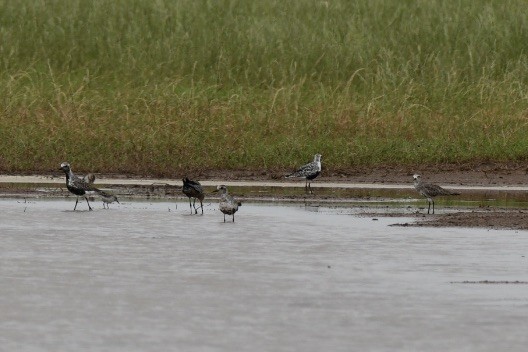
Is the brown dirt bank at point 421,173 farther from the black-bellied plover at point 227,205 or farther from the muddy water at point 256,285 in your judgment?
the black-bellied plover at point 227,205

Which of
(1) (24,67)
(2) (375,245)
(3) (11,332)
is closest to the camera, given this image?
(3) (11,332)

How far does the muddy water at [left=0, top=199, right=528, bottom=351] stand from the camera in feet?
30.3

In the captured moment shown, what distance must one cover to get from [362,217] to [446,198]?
3972mm

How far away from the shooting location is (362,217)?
687 inches

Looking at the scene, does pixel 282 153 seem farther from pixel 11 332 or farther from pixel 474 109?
pixel 11 332

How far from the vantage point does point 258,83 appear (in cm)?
3089

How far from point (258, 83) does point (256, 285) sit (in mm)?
19583

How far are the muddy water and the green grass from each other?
7590 mm

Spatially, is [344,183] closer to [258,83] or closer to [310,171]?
[310,171]

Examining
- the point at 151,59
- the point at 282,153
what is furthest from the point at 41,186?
the point at 151,59

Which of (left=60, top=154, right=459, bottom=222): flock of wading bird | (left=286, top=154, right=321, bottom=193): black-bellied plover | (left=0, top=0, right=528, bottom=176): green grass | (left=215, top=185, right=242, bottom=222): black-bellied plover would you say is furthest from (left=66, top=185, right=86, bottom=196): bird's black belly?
(left=0, top=0, right=528, bottom=176): green grass

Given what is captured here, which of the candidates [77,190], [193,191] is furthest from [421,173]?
[77,190]

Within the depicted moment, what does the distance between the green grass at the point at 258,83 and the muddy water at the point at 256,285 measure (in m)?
7.59

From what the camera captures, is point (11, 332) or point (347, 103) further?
point (347, 103)
